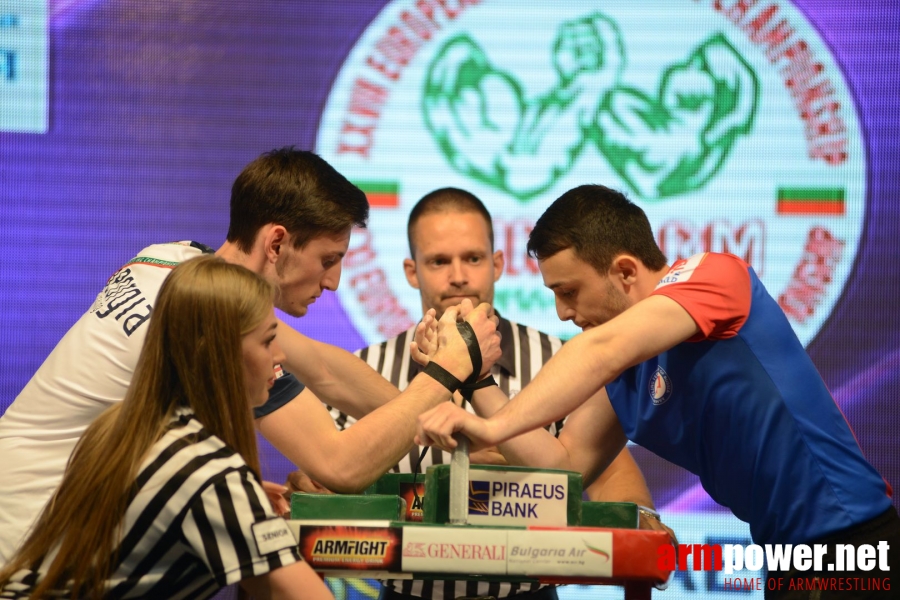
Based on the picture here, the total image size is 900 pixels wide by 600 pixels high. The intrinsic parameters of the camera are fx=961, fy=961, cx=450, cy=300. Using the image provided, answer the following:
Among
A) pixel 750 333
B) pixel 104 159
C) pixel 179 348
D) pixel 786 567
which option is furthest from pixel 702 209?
pixel 179 348

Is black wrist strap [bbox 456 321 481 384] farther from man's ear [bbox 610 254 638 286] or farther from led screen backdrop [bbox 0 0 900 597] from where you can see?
led screen backdrop [bbox 0 0 900 597]

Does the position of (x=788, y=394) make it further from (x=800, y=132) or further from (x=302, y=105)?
(x=302, y=105)

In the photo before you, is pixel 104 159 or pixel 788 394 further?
pixel 104 159

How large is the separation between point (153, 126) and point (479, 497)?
8.45 ft

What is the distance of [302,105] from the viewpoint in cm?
379

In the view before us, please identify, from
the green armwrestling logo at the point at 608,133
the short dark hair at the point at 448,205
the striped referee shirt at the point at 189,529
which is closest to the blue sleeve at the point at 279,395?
the striped referee shirt at the point at 189,529

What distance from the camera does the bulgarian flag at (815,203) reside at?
11.9ft

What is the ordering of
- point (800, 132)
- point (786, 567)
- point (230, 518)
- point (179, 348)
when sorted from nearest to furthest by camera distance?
point (230, 518) < point (179, 348) < point (786, 567) < point (800, 132)

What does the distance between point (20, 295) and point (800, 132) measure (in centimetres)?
306

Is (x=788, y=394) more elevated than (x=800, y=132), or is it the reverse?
(x=800, y=132)

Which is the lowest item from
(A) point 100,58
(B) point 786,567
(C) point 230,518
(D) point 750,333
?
(B) point 786,567

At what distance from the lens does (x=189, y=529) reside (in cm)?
143

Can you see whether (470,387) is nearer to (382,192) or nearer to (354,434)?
(354,434)

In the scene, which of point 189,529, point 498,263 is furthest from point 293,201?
point 498,263
